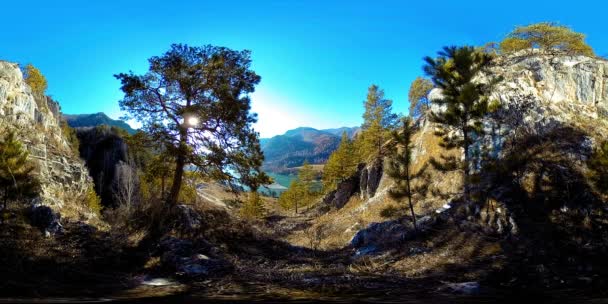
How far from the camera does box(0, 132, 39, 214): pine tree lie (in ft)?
54.4

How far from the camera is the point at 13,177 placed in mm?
16406

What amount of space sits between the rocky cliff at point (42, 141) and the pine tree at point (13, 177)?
1630 cm

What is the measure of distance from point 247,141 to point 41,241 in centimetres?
882

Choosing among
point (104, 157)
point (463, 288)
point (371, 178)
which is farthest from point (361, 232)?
point (104, 157)

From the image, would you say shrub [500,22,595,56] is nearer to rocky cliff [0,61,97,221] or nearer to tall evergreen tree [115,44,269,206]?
tall evergreen tree [115,44,269,206]

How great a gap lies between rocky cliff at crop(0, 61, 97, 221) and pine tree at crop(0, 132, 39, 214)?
53.5 ft

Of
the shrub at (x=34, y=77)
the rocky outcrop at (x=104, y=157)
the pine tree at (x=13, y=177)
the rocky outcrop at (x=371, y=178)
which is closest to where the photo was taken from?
the pine tree at (x=13, y=177)

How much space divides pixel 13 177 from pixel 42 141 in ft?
98.3

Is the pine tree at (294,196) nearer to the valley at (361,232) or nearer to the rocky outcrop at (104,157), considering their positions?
the rocky outcrop at (104,157)

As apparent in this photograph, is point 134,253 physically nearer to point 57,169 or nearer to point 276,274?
point 276,274

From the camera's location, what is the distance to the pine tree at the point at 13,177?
54.4 feet

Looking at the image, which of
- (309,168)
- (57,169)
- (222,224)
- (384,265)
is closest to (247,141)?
(222,224)

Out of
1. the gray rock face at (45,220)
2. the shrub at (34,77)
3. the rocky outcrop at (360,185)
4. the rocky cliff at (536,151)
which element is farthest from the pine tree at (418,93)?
the shrub at (34,77)

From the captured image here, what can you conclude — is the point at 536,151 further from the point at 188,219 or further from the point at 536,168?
the point at 188,219
